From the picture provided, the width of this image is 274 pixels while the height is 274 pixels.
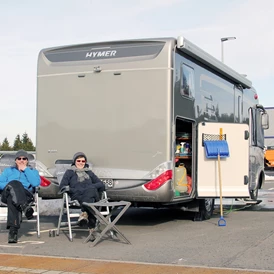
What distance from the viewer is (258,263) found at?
262 inches

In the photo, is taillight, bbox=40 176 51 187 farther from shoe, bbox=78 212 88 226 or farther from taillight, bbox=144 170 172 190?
taillight, bbox=144 170 172 190

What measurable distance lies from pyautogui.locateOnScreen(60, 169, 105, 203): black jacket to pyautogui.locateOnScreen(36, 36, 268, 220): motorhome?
1.46 feet

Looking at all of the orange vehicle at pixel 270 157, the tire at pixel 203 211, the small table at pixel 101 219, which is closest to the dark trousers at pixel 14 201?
the small table at pixel 101 219

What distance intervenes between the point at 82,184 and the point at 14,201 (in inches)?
45.4

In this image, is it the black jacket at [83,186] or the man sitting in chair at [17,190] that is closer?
the man sitting in chair at [17,190]

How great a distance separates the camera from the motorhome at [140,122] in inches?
359

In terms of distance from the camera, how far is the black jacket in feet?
28.5

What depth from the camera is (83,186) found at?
882 centimetres

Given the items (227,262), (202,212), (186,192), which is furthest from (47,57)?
(227,262)

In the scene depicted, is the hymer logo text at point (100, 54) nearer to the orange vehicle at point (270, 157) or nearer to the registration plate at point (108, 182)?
the registration plate at point (108, 182)

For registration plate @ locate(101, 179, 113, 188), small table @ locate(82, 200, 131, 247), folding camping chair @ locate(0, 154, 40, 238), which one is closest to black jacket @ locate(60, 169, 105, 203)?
small table @ locate(82, 200, 131, 247)

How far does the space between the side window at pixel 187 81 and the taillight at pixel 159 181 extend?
1551 millimetres

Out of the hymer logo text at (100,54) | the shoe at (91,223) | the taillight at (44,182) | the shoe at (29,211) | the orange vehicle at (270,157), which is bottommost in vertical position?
the shoe at (91,223)

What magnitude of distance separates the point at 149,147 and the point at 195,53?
2.11 meters
